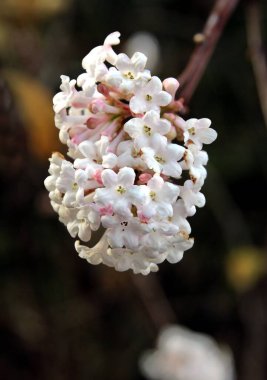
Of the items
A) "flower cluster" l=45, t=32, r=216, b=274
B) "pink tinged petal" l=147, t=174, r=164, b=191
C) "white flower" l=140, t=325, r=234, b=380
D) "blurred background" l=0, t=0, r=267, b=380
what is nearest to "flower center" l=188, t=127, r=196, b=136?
"flower cluster" l=45, t=32, r=216, b=274

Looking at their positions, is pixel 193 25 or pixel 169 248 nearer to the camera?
pixel 169 248

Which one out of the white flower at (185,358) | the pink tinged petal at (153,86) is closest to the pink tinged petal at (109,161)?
the pink tinged petal at (153,86)

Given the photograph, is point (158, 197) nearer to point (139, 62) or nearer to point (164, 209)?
point (164, 209)

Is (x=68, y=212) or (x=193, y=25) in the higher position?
(x=193, y=25)

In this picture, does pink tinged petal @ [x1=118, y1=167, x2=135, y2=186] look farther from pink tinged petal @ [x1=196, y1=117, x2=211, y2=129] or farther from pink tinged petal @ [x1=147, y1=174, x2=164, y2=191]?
pink tinged petal @ [x1=196, y1=117, x2=211, y2=129]

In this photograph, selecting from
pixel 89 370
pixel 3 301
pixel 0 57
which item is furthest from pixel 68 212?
pixel 89 370

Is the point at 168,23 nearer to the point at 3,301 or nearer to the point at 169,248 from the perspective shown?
the point at 3,301

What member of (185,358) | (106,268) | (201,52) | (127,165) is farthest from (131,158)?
(106,268)
